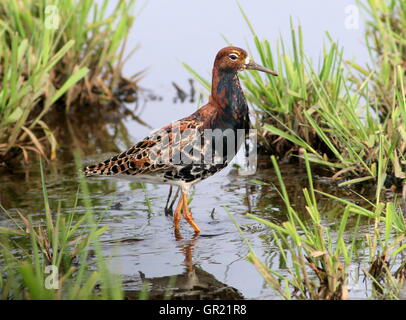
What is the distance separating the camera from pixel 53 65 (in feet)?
28.1

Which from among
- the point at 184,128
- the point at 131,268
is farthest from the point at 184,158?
A: the point at 131,268

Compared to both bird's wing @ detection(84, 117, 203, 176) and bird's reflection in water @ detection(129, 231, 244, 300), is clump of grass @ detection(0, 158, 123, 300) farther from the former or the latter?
bird's wing @ detection(84, 117, 203, 176)

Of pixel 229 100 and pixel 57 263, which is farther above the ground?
pixel 229 100

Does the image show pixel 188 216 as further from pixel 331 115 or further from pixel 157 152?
pixel 331 115

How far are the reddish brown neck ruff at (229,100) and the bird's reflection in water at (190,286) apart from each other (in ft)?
4.76

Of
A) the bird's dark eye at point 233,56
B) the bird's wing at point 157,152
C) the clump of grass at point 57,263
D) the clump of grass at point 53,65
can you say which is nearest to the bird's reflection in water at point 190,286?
the clump of grass at point 57,263

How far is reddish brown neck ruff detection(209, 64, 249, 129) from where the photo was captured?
686 centimetres

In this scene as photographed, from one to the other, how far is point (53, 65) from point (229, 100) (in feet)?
8.17

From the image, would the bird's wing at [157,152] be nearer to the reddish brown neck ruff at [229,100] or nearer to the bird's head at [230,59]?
the reddish brown neck ruff at [229,100]

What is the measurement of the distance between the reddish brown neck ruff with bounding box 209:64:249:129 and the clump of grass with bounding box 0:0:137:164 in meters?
2.16

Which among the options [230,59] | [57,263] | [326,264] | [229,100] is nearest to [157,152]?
[229,100]

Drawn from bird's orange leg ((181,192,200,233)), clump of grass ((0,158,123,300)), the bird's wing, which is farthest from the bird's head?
clump of grass ((0,158,123,300))

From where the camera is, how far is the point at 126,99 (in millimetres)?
11578

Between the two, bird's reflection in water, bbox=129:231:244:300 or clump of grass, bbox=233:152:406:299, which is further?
bird's reflection in water, bbox=129:231:244:300
